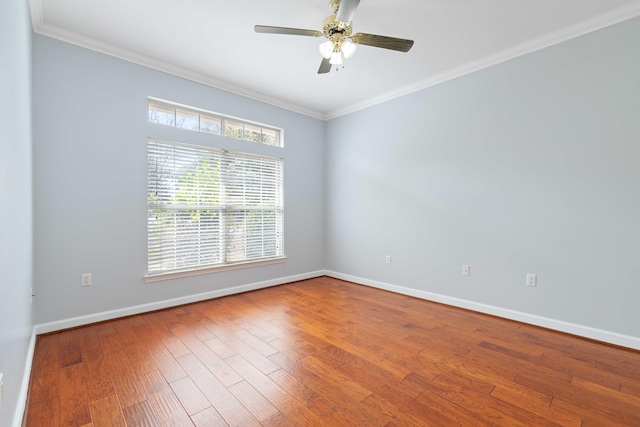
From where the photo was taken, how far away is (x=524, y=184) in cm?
282

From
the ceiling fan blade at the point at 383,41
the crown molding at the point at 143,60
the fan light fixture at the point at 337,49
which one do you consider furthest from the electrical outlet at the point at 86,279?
the ceiling fan blade at the point at 383,41

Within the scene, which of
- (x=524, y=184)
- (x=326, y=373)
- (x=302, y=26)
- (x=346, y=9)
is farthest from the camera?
(x=524, y=184)

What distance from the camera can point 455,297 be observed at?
3.30 m

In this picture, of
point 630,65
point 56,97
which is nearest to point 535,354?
point 630,65

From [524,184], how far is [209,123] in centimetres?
364

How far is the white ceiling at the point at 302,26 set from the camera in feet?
7.39

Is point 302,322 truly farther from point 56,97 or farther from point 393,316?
point 56,97

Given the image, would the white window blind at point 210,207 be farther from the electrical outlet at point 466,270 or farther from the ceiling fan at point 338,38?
the electrical outlet at point 466,270

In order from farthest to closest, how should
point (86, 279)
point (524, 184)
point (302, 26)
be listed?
point (524, 184) → point (86, 279) → point (302, 26)

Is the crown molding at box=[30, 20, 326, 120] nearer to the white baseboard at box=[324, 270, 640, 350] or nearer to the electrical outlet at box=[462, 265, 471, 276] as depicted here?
the white baseboard at box=[324, 270, 640, 350]

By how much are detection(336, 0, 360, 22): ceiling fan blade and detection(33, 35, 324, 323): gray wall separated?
221cm

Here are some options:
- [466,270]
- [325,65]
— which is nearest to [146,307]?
[325,65]

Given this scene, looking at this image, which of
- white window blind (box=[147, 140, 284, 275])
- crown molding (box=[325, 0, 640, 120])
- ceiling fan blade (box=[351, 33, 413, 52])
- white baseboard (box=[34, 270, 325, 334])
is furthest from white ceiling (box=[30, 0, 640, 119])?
white baseboard (box=[34, 270, 325, 334])

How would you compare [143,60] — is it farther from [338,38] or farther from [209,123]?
[338,38]
